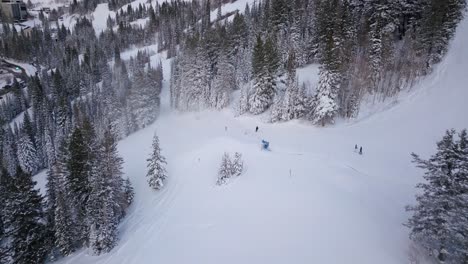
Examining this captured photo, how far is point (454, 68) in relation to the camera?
1842 inches

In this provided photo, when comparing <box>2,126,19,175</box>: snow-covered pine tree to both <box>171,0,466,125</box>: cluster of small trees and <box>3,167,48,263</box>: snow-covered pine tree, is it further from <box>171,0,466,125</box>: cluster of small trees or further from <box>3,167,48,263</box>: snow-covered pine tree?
<box>3,167,48,263</box>: snow-covered pine tree

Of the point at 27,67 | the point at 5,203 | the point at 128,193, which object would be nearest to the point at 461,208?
the point at 128,193

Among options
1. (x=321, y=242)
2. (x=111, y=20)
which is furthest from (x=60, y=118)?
(x=111, y=20)

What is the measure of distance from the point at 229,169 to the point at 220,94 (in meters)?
26.9

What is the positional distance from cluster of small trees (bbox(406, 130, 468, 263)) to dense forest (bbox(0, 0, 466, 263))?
25123 millimetres

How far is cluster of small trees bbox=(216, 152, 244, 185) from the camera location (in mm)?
33312

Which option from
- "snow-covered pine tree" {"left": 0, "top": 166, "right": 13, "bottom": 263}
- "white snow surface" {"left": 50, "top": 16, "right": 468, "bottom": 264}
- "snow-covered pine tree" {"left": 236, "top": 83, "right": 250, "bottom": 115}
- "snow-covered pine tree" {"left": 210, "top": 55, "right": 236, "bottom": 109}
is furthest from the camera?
"snow-covered pine tree" {"left": 210, "top": 55, "right": 236, "bottom": 109}

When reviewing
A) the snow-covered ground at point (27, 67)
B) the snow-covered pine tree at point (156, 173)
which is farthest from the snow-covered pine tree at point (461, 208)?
the snow-covered ground at point (27, 67)

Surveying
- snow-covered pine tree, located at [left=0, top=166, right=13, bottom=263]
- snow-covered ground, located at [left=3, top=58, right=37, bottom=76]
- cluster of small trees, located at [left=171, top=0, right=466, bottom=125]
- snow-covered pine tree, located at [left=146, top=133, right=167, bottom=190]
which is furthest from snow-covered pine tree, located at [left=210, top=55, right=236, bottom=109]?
snow-covered ground, located at [left=3, top=58, right=37, bottom=76]

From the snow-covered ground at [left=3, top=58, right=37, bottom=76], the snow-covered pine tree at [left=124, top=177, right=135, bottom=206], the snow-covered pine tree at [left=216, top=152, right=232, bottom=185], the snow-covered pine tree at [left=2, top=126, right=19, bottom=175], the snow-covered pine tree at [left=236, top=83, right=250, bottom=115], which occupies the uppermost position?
the snow-covered pine tree at [left=236, top=83, right=250, bottom=115]

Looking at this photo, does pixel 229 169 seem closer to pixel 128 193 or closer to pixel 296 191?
pixel 296 191

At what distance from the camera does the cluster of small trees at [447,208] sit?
17188mm

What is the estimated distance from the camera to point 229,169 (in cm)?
3378

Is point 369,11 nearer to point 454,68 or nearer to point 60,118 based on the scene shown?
point 454,68
